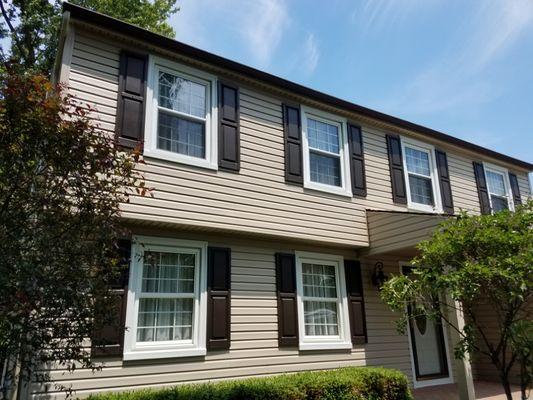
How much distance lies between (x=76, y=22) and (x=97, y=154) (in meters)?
3.42

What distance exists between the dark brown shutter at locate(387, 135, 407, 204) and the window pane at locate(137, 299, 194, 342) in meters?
5.14

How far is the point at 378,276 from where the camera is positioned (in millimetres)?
8391

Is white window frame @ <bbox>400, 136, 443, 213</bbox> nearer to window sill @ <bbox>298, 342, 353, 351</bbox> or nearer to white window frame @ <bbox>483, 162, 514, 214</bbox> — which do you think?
white window frame @ <bbox>483, 162, 514, 214</bbox>

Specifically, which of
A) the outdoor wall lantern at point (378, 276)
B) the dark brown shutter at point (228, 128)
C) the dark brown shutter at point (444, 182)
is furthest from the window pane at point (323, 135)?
the dark brown shutter at point (444, 182)

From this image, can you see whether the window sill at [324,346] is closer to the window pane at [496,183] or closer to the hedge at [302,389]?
the hedge at [302,389]

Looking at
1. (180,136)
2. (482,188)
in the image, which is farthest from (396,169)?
(180,136)

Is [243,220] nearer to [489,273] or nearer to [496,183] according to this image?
[489,273]

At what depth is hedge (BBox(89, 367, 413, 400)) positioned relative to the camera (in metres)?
5.02

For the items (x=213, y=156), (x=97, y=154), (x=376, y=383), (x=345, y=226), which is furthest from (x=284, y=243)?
(x=97, y=154)

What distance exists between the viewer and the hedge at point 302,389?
5016 millimetres

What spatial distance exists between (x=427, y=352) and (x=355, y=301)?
250 cm

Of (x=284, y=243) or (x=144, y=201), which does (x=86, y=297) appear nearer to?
(x=144, y=201)

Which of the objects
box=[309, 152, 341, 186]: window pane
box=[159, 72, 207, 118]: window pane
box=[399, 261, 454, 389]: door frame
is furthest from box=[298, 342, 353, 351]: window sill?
box=[159, 72, 207, 118]: window pane

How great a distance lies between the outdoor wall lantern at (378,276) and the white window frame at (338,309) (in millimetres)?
777
